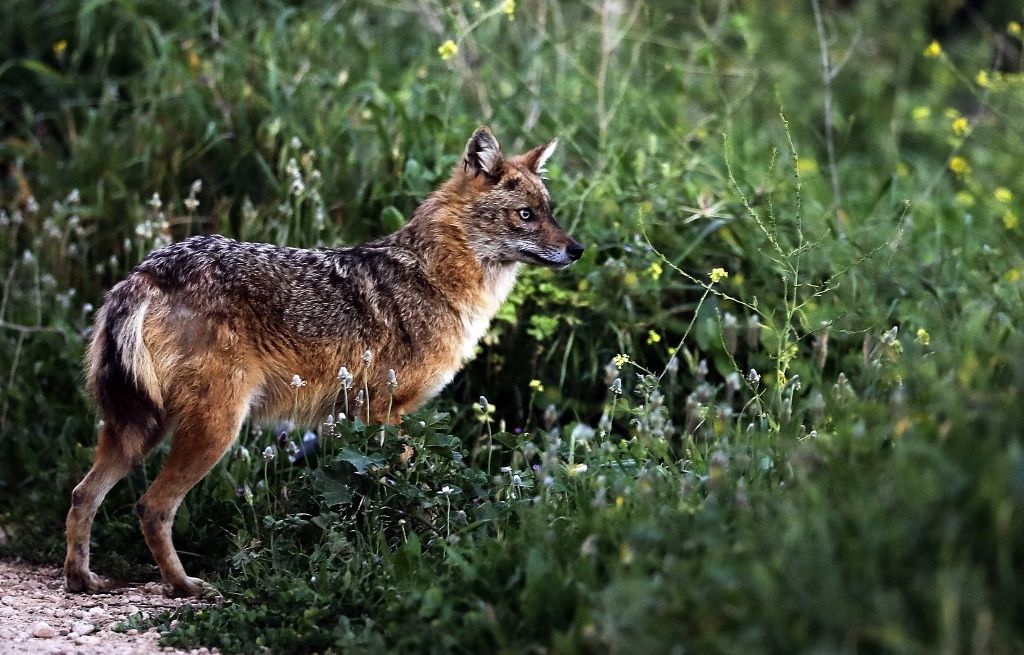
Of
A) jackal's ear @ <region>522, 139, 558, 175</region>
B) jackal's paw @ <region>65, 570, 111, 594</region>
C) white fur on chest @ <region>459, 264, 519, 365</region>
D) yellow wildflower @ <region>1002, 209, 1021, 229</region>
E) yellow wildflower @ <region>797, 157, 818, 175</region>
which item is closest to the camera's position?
jackal's paw @ <region>65, 570, 111, 594</region>

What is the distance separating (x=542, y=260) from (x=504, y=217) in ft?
0.95

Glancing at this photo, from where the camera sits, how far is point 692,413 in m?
4.10

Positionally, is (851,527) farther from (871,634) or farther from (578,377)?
(578,377)

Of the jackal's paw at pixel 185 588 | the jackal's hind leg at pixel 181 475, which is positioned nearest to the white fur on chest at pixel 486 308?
the jackal's hind leg at pixel 181 475

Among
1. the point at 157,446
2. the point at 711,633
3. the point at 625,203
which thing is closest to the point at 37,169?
the point at 157,446

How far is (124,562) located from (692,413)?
261 centimetres

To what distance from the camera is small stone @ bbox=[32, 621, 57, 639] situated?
4.20m

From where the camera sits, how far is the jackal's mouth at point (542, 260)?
5.73 meters

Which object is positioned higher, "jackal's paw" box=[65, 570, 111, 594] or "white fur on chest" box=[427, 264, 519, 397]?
"white fur on chest" box=[427, 264, 519, 397]

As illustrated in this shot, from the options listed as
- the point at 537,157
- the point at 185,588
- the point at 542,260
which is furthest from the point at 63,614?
the point at 537,157

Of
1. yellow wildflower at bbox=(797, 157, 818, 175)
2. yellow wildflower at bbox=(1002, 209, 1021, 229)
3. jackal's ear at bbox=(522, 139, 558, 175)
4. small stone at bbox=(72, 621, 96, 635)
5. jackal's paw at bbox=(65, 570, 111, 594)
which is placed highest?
jackal's ear at bbox=(522, 139, 558, 175)

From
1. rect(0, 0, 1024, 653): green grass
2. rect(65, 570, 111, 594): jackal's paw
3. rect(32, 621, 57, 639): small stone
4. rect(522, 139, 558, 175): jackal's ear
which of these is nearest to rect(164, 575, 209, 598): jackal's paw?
rect(0, 0, 1024, 653): green grass

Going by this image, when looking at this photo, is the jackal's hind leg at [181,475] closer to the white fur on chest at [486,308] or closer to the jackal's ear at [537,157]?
the white fur on chest at [486,308]

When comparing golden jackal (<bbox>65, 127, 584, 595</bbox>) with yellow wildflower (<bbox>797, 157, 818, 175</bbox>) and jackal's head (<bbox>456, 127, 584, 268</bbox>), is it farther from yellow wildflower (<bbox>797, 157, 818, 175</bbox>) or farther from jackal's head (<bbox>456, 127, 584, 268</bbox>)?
yellow wildflower (<bbox>797, 157, 818, 175</bbox>)
